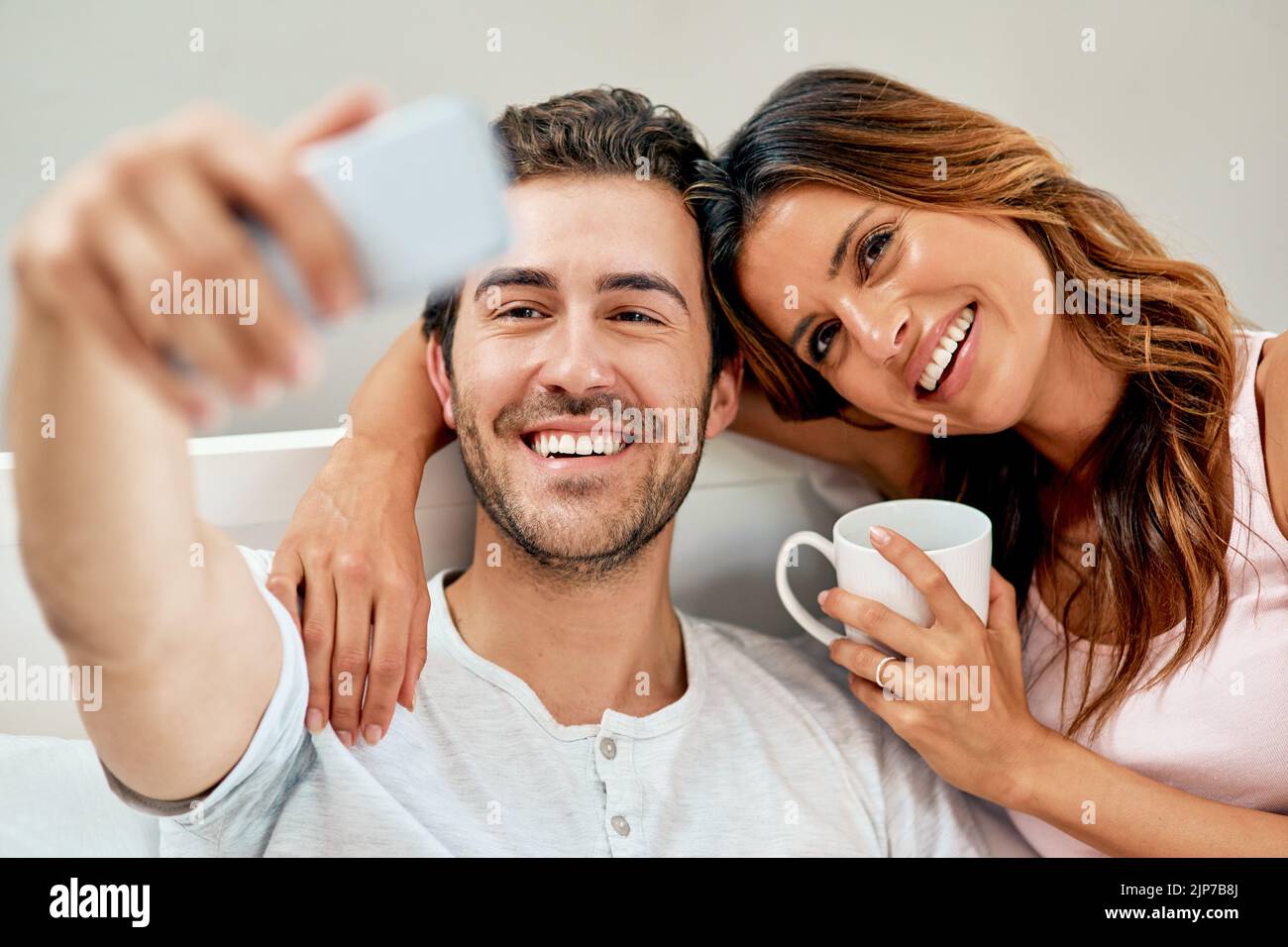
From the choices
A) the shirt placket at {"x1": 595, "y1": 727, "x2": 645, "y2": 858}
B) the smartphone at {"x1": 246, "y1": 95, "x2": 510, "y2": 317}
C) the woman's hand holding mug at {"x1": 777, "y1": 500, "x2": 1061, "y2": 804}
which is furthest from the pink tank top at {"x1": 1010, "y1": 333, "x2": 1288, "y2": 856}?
the smartphone at {"x1": 246, "y1": 95, "x2": 510, "y2": 317}

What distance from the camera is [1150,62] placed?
1908 millimetres

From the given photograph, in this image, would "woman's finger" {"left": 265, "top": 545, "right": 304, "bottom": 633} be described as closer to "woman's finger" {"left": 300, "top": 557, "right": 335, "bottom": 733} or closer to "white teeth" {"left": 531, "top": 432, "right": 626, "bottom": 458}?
"woman's finger" {"left": 300, "top": 557, "right": 335, "bottom": 733}

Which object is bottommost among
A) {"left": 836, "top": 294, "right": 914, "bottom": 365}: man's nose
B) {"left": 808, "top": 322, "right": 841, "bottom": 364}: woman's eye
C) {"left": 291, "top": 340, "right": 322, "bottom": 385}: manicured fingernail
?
{"left": 808, "top": 322, "right": 841, "bottom": 364}: woman's eye

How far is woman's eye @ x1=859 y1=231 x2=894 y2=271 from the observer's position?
1.09m

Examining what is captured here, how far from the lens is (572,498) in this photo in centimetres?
107

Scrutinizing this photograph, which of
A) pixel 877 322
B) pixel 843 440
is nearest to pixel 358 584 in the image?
pixel 877 322

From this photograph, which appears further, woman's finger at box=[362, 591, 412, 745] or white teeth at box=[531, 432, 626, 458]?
white teeth at box=[531, 432, 626, 458]

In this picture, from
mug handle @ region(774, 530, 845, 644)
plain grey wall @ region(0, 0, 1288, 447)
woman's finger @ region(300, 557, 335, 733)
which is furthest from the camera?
plain grey wall @ region(0, 0, 1288, 447)

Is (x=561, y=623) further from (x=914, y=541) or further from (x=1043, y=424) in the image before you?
(x=1043, y=424)

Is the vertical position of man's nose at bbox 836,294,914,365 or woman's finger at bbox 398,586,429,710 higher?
man's nose at bbox 836,294,914,365

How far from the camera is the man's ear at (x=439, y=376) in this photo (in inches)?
47.3

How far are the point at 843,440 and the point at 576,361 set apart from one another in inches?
18.0

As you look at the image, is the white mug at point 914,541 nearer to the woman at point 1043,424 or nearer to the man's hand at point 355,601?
the woman at point 1043,424

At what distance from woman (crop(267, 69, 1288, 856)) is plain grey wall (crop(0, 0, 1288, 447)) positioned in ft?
1.79
